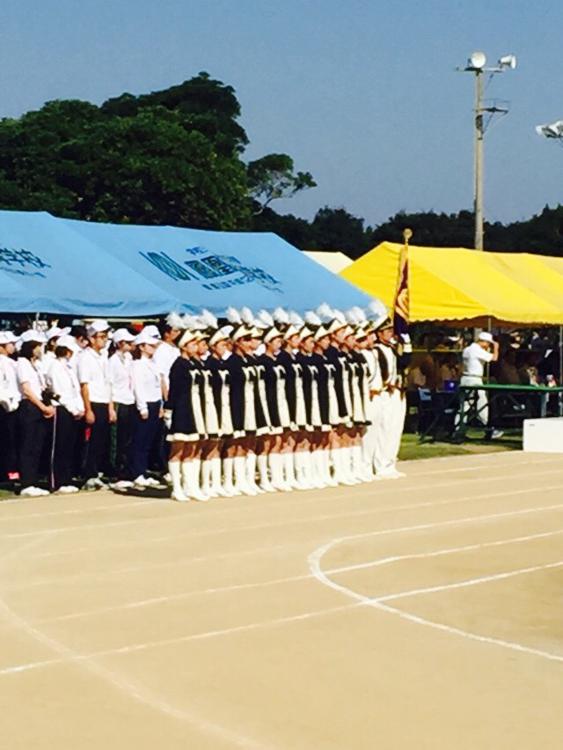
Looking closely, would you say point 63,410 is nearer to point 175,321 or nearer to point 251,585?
point 175,321

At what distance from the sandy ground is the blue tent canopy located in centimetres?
342

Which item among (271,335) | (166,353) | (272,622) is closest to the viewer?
(272,622)

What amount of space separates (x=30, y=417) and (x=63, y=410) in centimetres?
45

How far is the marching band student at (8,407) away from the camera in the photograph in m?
17.9

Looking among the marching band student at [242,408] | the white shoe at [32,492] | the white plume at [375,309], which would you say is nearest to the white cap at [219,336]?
the marching band student at [242,408]

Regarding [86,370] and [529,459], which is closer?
[86,370]

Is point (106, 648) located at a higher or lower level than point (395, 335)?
lower

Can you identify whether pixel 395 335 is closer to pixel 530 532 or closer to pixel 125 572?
pixel 530 532

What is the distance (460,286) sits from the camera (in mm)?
27969

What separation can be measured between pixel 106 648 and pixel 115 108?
64.6 metres

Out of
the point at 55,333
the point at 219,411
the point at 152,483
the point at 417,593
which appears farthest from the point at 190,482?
the point at 417,593

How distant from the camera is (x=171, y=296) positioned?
68.3ft

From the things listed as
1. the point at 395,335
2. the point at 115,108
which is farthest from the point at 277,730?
the point at 115,108

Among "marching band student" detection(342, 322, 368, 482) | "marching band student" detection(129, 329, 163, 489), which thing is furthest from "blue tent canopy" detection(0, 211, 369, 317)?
"marching band student" detection(342, 322, 368, 482)
